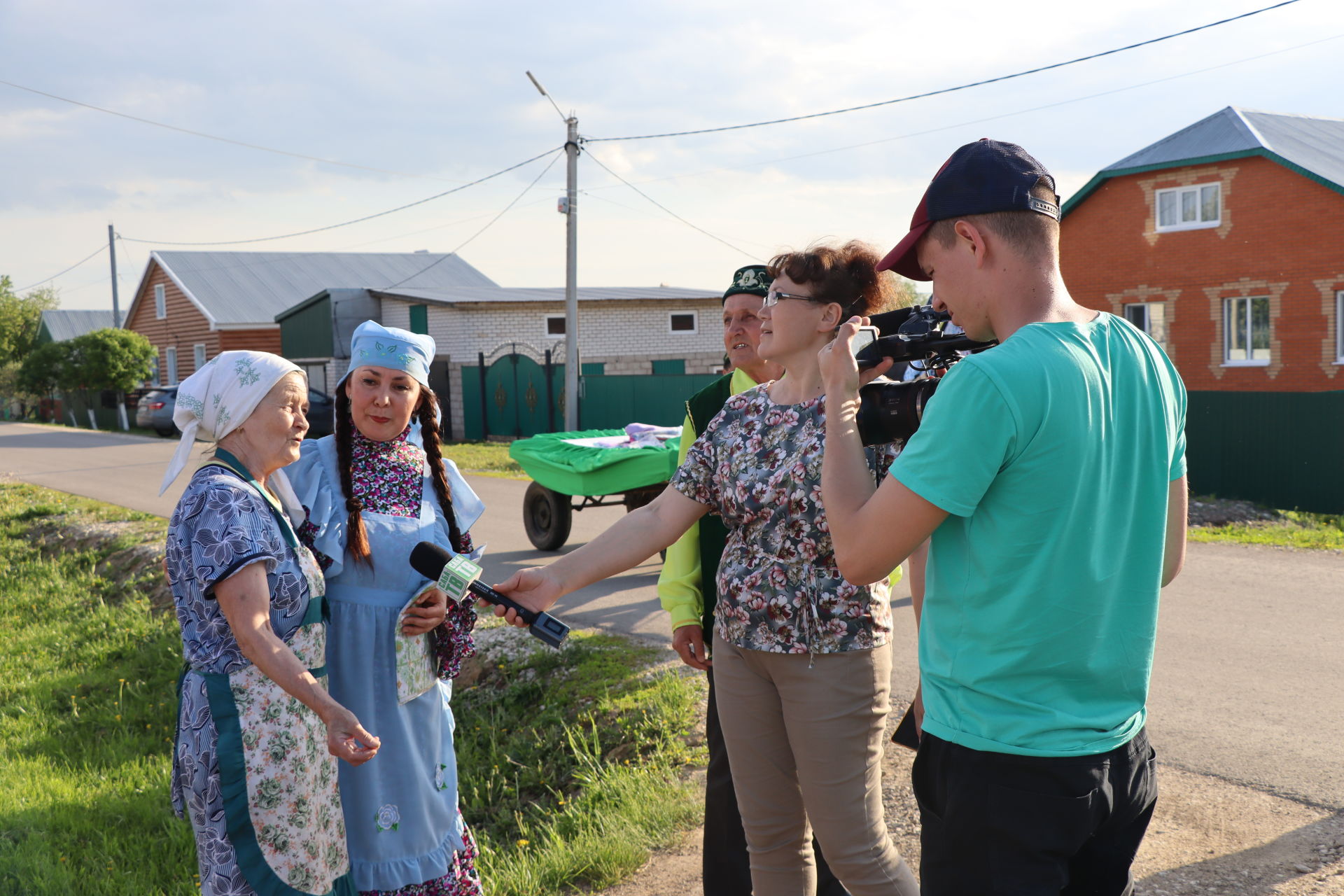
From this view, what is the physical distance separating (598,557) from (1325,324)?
2413cm

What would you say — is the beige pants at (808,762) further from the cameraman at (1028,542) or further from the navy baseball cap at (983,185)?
the navy baseball cap at (983,185)

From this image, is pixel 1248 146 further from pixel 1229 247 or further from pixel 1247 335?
pixel 1247 335

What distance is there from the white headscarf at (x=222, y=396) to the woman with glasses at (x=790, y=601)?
0.98m

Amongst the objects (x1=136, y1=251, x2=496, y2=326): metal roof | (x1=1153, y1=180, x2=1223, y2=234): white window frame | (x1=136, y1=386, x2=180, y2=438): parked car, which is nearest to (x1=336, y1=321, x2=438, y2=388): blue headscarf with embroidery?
(x1=1153, y1=180, x2=1223, y2=234): white window frame

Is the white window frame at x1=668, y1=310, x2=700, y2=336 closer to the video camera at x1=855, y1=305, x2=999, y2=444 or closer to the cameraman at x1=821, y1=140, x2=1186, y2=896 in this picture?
the video camera at x1=855, y1=305, x2=999, y2=444

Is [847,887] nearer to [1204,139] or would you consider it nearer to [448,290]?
[1204,139]

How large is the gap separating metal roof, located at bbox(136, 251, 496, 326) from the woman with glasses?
1444 inches

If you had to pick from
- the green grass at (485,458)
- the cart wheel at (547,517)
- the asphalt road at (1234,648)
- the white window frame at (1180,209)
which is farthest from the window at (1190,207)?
the cart wheel at (547,517)

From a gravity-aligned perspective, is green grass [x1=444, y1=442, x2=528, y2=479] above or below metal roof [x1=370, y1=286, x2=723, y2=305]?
below

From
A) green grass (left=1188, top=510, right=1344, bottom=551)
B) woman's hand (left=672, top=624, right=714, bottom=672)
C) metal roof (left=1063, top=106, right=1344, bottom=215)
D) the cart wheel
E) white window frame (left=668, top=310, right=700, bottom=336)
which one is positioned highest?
metal roof (left=1063, top=106, right=1344, bottom=215)

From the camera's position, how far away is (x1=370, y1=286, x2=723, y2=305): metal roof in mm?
→ 27467

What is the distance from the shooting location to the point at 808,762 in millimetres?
2684

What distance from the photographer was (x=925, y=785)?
6.31 ft

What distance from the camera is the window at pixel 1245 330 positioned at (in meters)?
23.7
